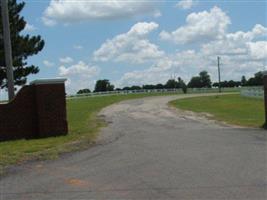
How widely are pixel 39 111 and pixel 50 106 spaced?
1.32 feet

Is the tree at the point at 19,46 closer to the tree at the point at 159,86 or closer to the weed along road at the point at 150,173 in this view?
the weed along road at the point at 150,173

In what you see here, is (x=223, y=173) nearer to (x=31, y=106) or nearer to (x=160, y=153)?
(x=160, y=153)

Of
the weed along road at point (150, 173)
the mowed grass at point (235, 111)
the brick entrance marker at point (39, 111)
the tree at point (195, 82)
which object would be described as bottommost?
the mowed grass at point (235, 111)

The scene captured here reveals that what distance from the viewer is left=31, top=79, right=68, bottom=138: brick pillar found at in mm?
17562

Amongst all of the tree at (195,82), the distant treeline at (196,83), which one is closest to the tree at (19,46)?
the distant treeline at (196,83)

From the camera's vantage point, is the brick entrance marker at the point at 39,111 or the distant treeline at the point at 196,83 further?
the distant treeline at the point at 196,83

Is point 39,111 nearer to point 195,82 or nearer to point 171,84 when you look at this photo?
point 171,84

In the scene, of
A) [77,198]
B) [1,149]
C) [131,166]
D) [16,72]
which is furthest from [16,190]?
[16,72]

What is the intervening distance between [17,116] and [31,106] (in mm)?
579

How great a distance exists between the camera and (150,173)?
9.49m

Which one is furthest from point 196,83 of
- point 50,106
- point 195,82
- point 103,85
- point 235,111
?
point 50,106

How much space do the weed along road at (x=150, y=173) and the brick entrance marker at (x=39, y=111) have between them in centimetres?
370

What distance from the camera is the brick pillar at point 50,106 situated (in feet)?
57.6

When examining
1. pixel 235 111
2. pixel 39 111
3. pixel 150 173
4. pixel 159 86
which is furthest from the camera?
pixel 159 86
